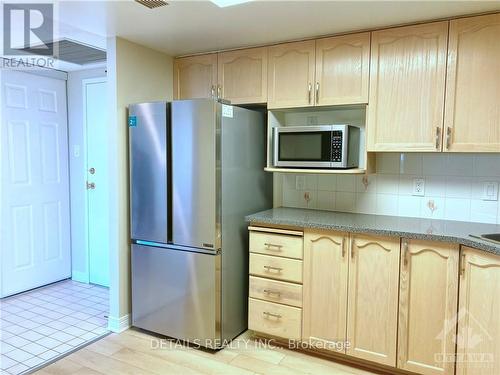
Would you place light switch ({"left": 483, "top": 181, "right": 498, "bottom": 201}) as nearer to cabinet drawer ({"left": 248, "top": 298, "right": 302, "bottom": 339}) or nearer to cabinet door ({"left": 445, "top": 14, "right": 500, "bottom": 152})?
cabinet door ({"left": 445, "top": 14, "right": 500, "bottom": 152})

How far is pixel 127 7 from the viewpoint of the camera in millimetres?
2055

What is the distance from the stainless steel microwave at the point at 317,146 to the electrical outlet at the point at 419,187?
A: 0.42 metres

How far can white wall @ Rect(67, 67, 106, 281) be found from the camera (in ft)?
12.2

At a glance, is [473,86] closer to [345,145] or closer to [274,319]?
Answer: [345,145]

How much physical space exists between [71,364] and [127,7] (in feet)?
7.24

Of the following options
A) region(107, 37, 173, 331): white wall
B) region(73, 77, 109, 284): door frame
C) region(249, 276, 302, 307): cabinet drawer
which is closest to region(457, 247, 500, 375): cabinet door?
region(249, 276, 302, 307): cabinet drawer

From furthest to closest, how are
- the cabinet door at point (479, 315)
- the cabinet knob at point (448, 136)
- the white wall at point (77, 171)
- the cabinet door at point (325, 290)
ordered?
the white wall at point (77, 171) → the cabinet door at point (325, 290) → the cabinet knob at point (448, 136) → the cabinet door at point (479, 315)

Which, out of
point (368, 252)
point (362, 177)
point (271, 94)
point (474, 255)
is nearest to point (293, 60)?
point (271, 94)

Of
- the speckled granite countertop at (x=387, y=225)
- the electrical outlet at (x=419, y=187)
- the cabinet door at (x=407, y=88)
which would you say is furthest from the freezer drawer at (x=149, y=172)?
the electrical outlet at (x=419, y=187)

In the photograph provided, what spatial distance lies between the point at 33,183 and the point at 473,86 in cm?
373

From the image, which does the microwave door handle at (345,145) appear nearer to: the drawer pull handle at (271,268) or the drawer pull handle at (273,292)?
the drawer pull handle at (271,268)

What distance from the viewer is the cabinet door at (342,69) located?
93.7 inches

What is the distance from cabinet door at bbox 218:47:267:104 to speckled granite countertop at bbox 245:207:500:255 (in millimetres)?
897

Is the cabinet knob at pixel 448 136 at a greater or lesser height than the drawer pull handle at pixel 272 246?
greater
